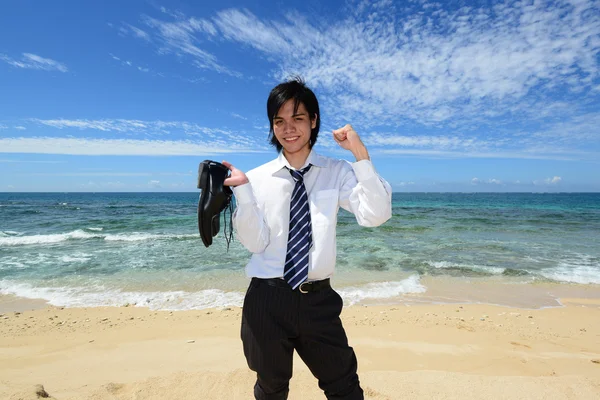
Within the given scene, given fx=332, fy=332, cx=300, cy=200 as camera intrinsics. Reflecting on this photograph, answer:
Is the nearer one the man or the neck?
the man

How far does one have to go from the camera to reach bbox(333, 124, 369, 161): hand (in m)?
Answer: 1.80

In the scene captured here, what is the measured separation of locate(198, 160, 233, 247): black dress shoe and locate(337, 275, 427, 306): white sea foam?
16.7 ft

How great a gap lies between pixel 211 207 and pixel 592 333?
622 centimetres

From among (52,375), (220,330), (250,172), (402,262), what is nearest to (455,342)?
(220,330)

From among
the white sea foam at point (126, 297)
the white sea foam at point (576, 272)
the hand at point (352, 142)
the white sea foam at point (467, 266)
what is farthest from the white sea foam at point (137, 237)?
the hand at point (352, 142)

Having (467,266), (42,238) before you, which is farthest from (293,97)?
(42,238)

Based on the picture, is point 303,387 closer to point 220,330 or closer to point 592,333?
point 220,330

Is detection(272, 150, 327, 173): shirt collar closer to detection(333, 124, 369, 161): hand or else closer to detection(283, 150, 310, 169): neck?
detection(283, 150, 310, 169): neck

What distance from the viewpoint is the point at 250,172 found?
206 centimetres

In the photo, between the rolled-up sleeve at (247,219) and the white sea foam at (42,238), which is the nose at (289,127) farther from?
the white sea foam at (42,238)

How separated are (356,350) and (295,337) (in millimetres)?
2666

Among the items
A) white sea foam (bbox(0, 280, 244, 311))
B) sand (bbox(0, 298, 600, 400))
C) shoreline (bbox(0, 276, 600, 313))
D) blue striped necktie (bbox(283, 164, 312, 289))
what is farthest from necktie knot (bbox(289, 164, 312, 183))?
white sea foam (bbox(0, 280, 244, 311))

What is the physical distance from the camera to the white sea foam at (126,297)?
642 cm

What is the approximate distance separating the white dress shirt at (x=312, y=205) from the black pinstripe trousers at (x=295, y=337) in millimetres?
127
